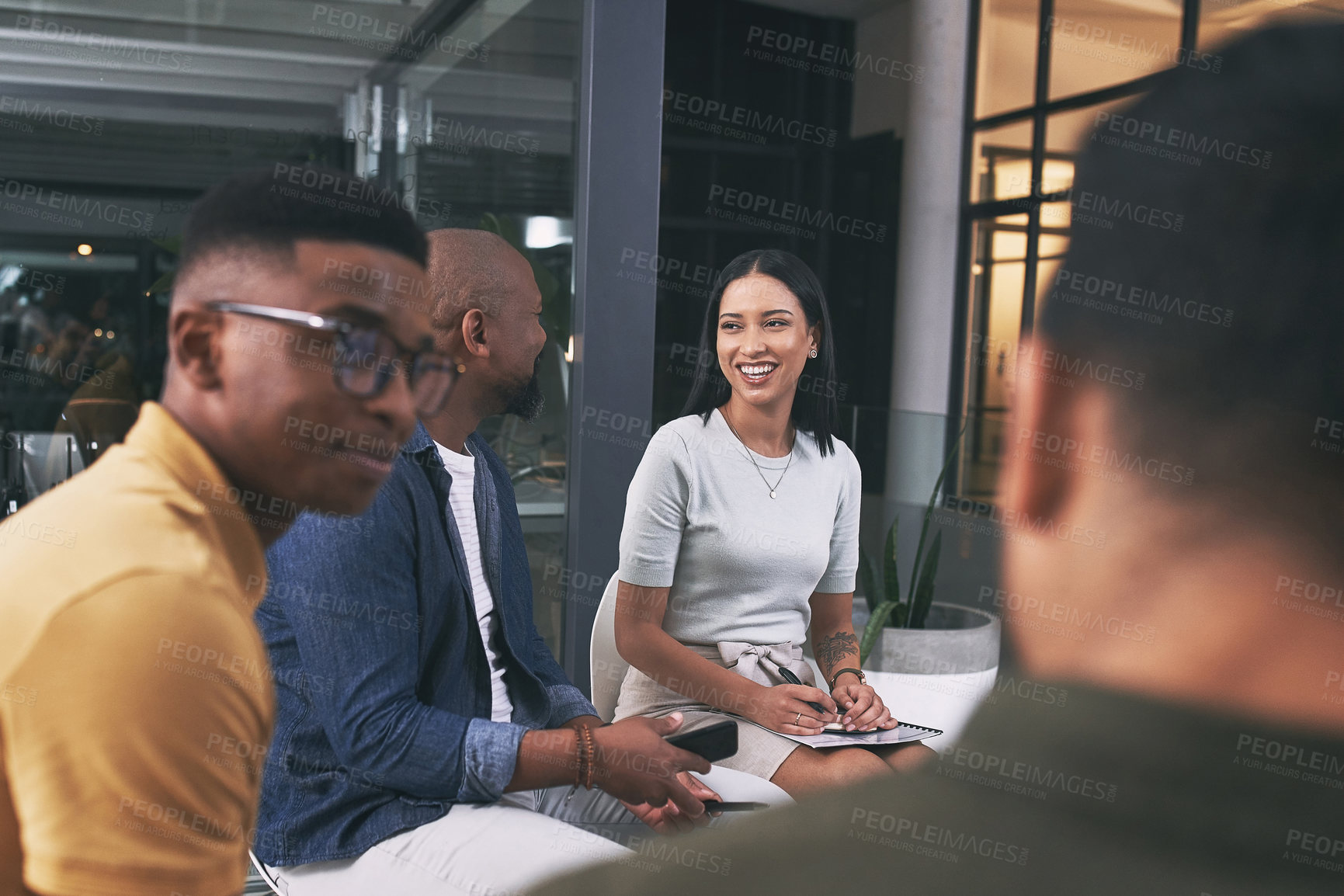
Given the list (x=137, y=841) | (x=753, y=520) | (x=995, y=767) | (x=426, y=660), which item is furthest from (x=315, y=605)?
(x=995, y=767)

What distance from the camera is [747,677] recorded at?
1.89 m

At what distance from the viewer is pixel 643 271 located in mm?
2611

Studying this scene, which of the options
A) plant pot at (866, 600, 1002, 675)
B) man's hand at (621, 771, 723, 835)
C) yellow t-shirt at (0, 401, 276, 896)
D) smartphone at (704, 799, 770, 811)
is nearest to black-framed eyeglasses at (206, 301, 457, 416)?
yellow t-shirt at (0, 401, 276, 896)

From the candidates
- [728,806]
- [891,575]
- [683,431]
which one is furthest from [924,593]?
[728,806]

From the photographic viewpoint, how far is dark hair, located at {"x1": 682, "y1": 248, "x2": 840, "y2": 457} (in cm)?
213

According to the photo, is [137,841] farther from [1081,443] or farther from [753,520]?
[753,520]

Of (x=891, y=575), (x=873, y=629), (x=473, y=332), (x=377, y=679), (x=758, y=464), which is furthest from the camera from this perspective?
(x=891, y=575)

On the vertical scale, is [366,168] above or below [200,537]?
above

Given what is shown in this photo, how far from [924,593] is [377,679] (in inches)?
85.9

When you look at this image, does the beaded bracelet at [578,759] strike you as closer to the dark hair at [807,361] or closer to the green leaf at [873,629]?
the dark hair at [807,361]

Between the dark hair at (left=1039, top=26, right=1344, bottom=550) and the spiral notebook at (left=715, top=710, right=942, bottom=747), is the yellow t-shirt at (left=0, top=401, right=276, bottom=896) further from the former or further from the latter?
the spiral notebook at (left=715, top=710, right=942, bottom=747)

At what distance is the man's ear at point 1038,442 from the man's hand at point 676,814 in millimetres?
1214

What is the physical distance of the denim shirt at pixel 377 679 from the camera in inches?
50.5

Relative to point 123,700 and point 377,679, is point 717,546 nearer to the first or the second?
point 377,679
